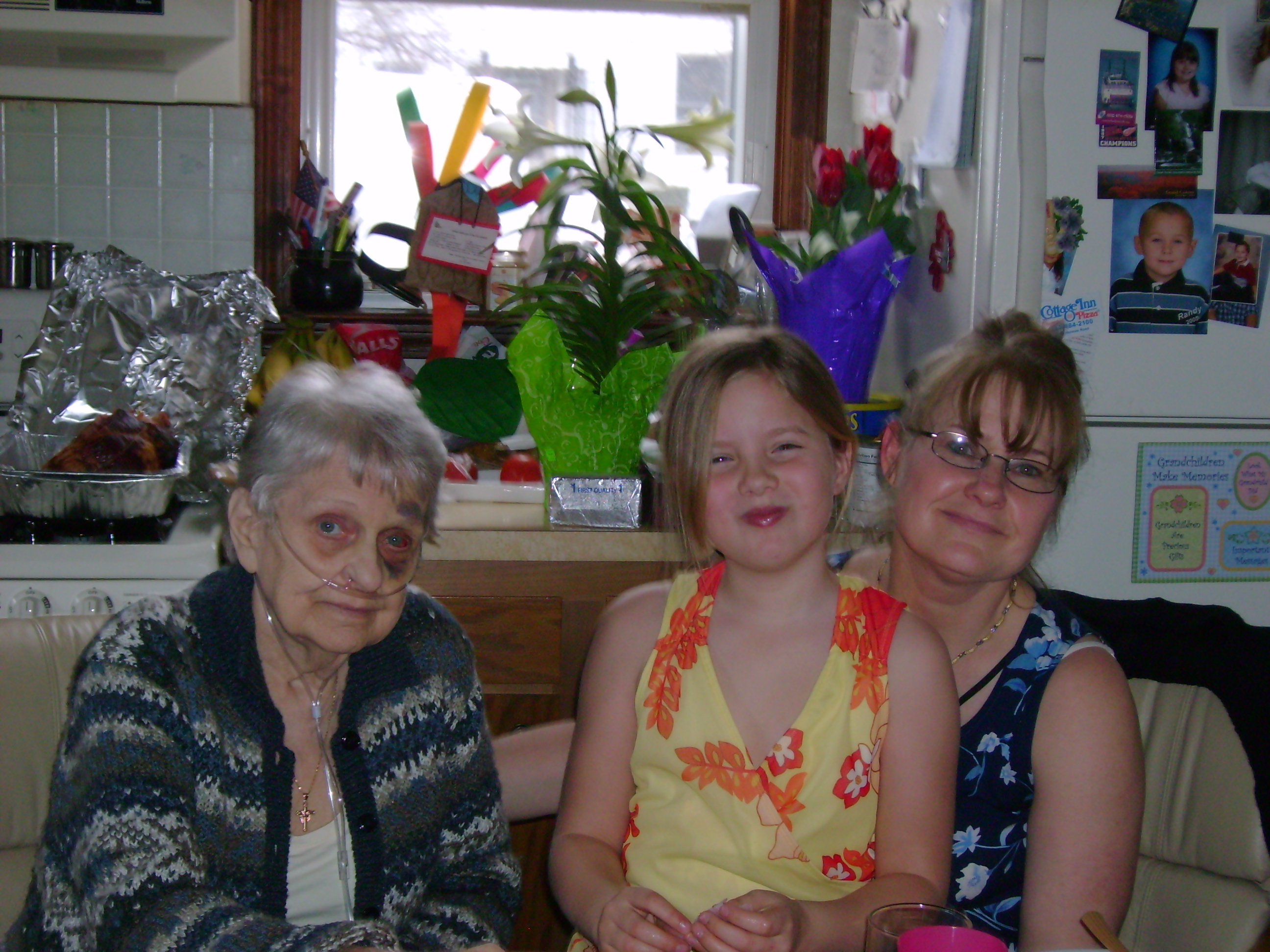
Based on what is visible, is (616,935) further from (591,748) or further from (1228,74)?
(1228,74)

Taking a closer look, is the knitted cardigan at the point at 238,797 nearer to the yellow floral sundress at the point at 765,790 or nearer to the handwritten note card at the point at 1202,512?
the yellow floral sundress at the point at 765,790

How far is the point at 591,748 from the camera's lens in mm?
1190

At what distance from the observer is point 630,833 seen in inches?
45.7

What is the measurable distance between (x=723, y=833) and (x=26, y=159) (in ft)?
7.83

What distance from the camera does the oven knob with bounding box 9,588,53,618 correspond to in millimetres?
1644

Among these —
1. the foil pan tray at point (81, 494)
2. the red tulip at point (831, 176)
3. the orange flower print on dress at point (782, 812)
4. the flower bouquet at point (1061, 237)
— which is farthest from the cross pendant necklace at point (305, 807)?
the red tulip at point (831, 176)

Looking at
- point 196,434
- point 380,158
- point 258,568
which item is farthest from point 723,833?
point 380,158

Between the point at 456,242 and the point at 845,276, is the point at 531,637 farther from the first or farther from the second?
the point at 456,242

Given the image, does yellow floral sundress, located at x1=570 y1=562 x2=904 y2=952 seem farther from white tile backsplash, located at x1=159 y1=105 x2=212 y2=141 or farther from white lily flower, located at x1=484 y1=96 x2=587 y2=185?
white tile backsplash, located at x1=159 y1=105 x2=212 y2=141

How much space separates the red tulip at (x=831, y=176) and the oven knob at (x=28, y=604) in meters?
1.52

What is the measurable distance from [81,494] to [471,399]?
2.65ft

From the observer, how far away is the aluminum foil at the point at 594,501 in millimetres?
1868

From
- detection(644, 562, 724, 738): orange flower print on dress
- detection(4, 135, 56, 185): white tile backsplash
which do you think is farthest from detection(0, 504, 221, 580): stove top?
detection(4, 135, 56, 185): white tile backsplash

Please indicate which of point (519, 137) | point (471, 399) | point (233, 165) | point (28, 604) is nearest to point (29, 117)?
point (233, 165)
